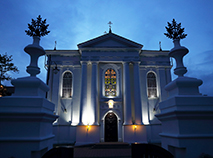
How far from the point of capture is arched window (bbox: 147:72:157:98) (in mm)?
20078

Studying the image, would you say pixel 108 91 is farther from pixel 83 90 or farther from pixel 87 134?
pixel 87 134

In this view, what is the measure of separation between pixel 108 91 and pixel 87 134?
5340 millimetres

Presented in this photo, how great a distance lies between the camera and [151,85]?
2034 cm

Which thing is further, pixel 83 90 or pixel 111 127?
pixel 111 127

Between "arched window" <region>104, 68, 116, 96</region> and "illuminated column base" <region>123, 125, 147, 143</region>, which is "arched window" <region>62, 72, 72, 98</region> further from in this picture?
"illuminated column base" <region>123, 125, 147, 143</region>

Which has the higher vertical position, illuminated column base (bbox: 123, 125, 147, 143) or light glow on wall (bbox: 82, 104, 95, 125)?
light glow on wall (bbox: 82, 104, 95, 125)

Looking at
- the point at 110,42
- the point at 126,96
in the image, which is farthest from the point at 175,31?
the point at 110,42

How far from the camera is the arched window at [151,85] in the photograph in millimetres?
20078

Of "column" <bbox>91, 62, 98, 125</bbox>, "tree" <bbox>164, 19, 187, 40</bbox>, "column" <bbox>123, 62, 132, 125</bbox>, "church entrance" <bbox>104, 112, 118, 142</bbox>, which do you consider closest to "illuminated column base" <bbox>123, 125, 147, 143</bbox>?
"column" <bbox>123, 62, 132, 125</bbox>

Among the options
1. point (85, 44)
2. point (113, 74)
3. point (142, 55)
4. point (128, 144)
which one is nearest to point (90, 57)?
point (85, 44)

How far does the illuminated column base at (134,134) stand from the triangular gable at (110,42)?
9101mm

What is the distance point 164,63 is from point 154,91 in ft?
12.3

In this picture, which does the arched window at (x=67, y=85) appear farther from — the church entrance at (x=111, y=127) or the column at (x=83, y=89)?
the church entrance at (x=111, y=127)

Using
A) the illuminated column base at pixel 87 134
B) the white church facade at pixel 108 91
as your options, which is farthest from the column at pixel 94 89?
the illuminated column base at pixel 87 134
